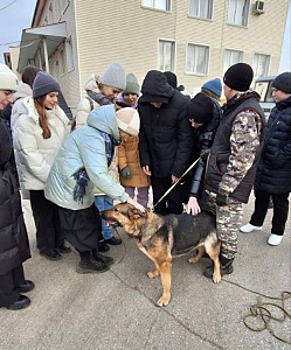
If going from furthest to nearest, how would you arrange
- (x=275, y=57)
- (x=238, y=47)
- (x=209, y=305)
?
(x=275, y=57)
(x=238, y=47)
(x=209, y=305)

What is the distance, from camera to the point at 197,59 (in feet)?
42.8

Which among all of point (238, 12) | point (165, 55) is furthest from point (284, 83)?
point (238, 12)

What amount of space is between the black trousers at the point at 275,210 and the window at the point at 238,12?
525 inches

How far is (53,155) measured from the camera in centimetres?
250

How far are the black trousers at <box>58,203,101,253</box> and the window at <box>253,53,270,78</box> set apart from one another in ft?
50.9

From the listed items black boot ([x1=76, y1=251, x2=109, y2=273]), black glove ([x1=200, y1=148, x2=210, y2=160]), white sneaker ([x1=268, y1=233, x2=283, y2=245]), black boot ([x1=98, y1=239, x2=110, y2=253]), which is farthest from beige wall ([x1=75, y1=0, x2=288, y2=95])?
white sneaker ([x1=268, y1=233, x2=283, y2=245])

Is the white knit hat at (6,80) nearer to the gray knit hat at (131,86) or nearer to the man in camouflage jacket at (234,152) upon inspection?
the gray knit hat at (131,86)

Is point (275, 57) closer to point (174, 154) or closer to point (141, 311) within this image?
point (174, 154)

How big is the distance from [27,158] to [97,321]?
4.93 feet

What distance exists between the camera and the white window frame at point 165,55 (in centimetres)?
1209

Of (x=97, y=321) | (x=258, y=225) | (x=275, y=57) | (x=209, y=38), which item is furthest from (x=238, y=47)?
(x=97, y=321)

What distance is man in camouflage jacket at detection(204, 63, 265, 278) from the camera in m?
1.95

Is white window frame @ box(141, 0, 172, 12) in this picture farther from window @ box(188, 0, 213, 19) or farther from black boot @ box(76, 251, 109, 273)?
black boot @ box(76, 251, 109, 273)

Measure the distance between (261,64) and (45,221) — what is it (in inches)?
634
